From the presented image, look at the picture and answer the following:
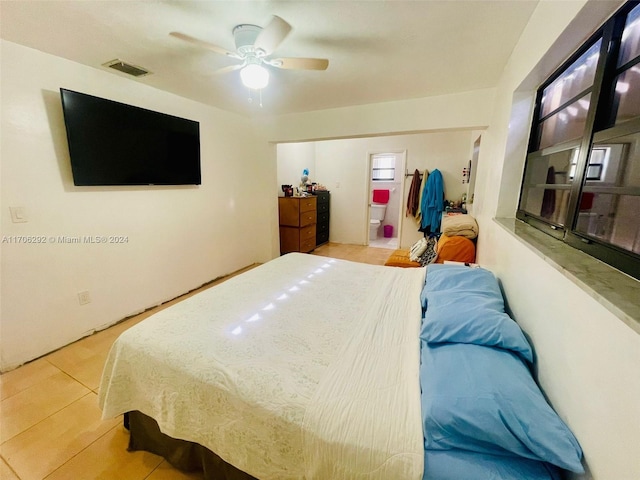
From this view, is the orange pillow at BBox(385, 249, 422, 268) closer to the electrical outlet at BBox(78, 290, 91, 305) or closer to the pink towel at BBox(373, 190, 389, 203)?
the electrical outlet at BBox(78, 290, 91, 305)

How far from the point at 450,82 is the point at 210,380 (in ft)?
9.59

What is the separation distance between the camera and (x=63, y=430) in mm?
1437

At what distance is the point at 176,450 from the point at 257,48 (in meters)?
2.18

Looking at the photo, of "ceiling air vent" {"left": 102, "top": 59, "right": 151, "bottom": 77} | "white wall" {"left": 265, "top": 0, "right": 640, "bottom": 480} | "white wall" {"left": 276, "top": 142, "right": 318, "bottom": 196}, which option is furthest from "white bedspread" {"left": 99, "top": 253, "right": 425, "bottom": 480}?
"white wall" {"left": 276, "top": 142, "right": 318, "bottom": 196}

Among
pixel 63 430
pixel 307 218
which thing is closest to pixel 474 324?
pixel 63 430

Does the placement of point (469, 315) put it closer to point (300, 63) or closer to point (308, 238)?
point (300, 63)

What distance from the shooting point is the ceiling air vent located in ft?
6.73

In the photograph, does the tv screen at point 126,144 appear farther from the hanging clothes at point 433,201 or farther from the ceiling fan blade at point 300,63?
the hanging clothes at point 433,201

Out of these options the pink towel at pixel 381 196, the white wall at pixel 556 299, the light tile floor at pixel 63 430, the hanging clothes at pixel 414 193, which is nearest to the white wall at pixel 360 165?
the hanging clothes at pixel 414 193

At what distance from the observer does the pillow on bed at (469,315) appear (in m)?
1.03

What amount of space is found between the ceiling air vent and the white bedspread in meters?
1.96

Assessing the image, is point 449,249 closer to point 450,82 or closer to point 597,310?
point 450,82

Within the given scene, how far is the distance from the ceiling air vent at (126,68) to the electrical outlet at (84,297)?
1863 mm

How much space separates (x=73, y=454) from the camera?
1314 mm
